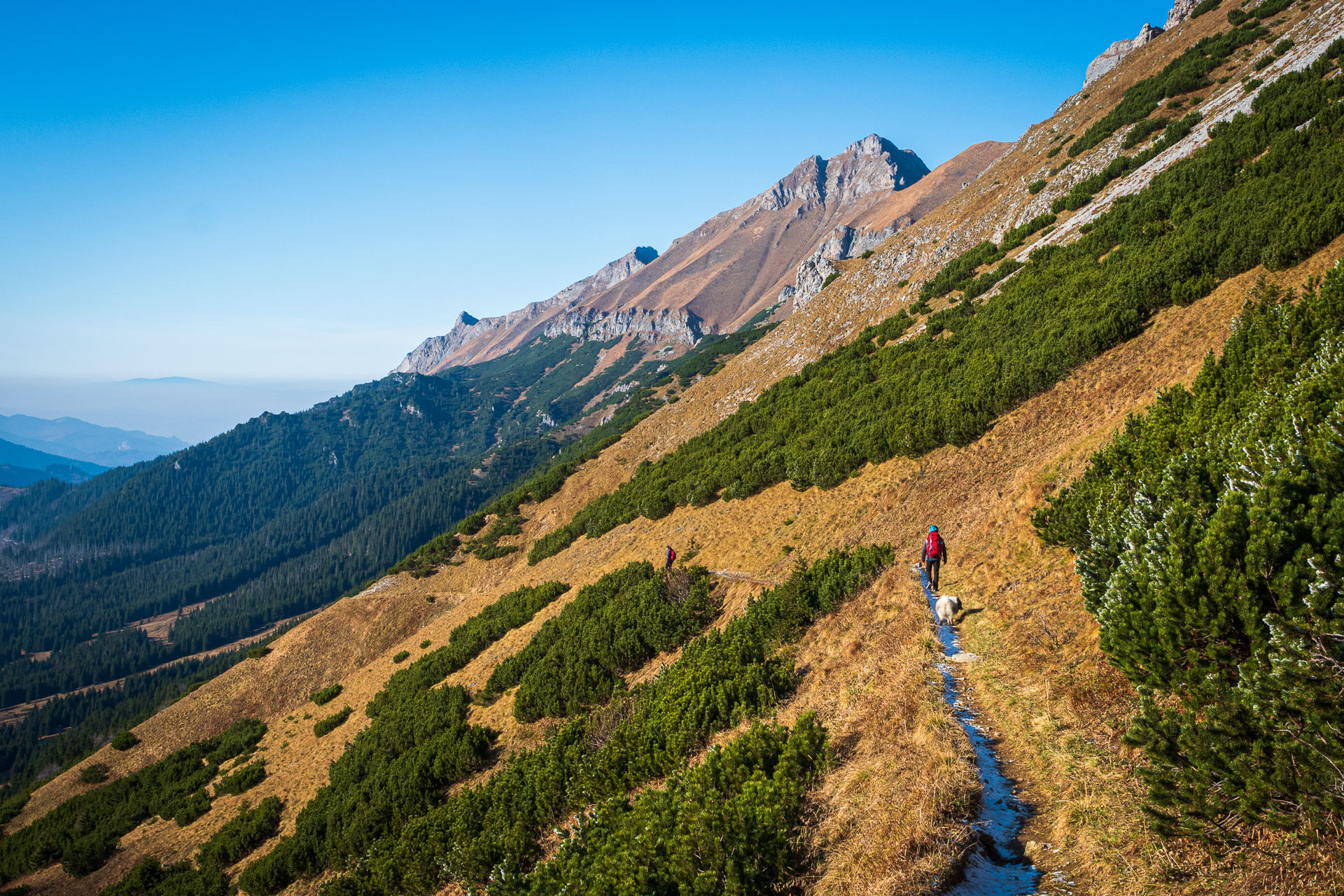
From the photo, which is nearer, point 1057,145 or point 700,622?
point 700,622

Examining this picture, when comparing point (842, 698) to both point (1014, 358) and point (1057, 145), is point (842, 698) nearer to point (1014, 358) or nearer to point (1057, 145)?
point (1014, 358)

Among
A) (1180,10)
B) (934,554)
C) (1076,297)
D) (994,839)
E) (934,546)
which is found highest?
(1180,10)

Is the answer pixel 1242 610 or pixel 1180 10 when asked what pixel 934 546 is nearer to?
pixel 1242 610

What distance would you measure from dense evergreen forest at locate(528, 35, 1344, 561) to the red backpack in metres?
10.0

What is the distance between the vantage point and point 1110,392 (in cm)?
1862

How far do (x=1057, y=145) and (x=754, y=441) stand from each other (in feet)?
118

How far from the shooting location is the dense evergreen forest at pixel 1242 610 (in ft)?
13.8

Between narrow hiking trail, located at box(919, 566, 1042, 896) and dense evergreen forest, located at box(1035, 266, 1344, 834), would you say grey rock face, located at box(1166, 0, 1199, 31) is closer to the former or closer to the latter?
dense evergreen forest, located at box(1035, 266, 1344, 834)

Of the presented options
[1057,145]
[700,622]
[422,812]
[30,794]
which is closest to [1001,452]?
[700,622]

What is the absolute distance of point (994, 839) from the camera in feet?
20.3

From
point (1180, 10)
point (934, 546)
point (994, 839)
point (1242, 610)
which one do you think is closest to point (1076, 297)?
point (934, 546)

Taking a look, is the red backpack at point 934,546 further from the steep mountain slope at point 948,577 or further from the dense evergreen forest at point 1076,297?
the dense evergreen forest at point 1076,297

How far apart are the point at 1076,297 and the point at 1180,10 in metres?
57.2

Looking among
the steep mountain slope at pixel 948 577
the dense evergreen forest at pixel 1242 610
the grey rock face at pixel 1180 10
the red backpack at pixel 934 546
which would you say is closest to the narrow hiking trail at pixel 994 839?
the steep mountain slope at pixel 948 577
